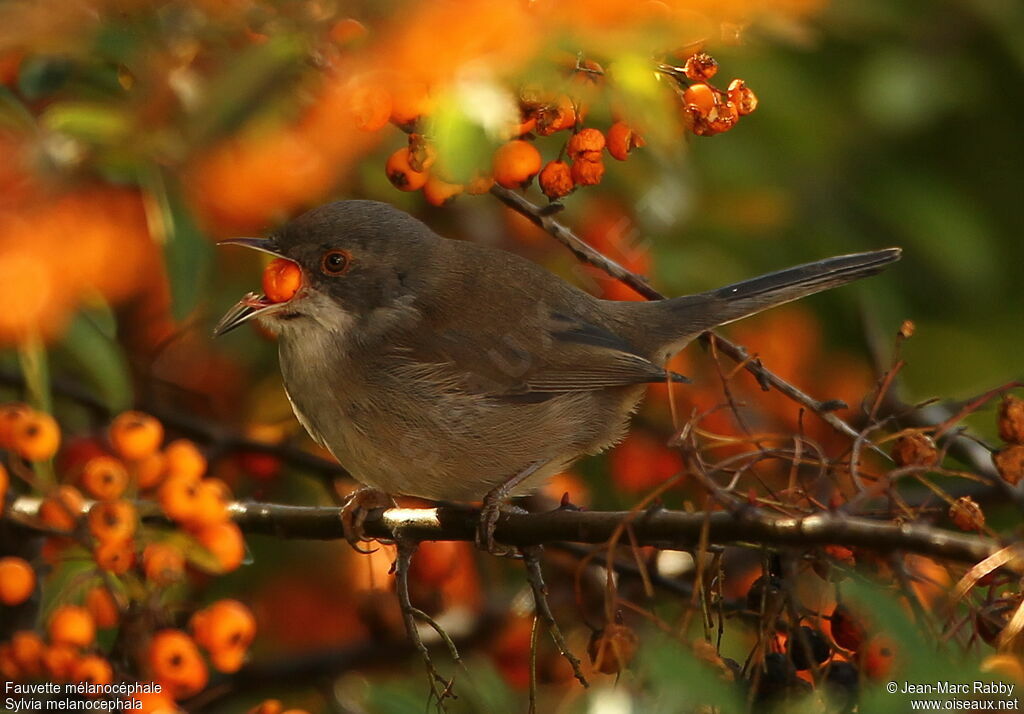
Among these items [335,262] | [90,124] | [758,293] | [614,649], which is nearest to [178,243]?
[90,124]

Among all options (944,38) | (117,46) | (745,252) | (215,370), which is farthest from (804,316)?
(117,46)

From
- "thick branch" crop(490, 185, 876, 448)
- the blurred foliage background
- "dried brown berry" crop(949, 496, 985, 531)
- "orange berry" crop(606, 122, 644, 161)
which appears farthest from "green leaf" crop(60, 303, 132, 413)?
"dried brown berry" crop(949, 496, 985, 531)

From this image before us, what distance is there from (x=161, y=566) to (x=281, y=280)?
1332 millimetres

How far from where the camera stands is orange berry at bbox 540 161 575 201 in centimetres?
344

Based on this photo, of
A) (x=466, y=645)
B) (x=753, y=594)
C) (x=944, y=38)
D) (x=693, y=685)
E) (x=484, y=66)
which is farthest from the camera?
(x=944, y=38)

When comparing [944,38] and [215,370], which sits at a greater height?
[944,38]

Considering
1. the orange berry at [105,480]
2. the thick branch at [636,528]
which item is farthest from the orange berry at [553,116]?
the orange berry at [105,480]

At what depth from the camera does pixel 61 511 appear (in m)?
3.16

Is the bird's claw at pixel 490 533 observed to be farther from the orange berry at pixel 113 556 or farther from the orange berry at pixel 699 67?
the orange berry at pixel 699 67

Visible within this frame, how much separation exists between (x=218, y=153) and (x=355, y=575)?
239 cm

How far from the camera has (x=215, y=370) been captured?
17.1 feet

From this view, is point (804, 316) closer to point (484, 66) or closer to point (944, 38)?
point (944, 38)

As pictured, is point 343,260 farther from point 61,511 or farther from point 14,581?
point 14,581

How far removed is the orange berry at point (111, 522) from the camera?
119 inches
